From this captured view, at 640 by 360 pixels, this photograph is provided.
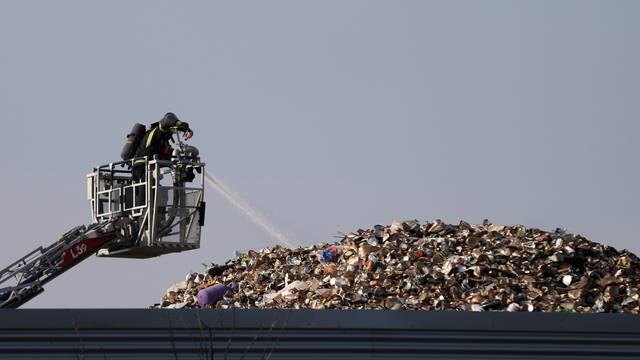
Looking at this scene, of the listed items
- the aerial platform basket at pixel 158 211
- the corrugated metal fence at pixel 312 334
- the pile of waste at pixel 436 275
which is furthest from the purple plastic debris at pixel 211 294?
the corrugated metal fence at pixel 312 334

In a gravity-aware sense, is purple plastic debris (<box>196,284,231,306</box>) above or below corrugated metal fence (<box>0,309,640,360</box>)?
above

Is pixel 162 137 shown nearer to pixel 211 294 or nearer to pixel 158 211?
pixel 158 211

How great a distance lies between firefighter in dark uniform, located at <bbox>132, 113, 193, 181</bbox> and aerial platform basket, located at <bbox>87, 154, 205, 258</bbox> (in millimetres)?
53

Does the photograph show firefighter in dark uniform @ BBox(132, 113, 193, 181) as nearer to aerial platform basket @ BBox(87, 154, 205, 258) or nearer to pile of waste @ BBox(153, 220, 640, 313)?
aerial platform basket @ BBox(87, 154, 205, 258)

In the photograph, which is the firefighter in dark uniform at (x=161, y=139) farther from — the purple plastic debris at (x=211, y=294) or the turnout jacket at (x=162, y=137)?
the purple plastic debris at (x=211, y=294)

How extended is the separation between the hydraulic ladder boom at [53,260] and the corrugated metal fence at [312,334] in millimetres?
8204

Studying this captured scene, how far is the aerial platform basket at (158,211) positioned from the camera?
2086 centimetres

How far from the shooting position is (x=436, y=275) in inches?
942

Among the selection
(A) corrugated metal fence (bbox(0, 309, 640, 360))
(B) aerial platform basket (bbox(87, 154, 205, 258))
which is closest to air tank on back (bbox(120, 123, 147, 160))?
(B) aerial platform basket (bbox(87, 154, 205, 258))

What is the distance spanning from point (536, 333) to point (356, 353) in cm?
171

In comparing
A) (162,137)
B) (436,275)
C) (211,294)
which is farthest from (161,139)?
(436,275)

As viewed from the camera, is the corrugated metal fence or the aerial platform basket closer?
the corrugated metal fence

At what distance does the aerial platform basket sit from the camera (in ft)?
68.4

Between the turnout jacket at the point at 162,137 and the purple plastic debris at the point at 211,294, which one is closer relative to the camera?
the turnout jacket at the point at 162,137
